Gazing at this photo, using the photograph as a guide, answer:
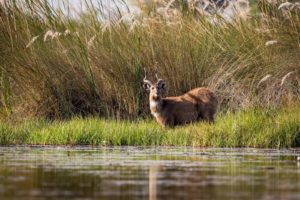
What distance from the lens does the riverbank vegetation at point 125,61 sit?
1659cm

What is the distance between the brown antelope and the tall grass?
531 millimetres

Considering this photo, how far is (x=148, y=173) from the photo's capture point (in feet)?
31.4

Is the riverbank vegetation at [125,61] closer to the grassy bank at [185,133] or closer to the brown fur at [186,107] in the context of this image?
the brown fur at [186,107]

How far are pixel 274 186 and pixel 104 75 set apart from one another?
8.94 meters

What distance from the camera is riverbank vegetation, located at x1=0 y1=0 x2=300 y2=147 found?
1659 cm

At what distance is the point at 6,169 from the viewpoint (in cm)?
998

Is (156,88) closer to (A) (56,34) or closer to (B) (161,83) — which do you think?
(B) (161,83)

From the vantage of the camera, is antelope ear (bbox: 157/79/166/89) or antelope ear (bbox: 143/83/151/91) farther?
antelope ear (bbox: 143/83/151/91)

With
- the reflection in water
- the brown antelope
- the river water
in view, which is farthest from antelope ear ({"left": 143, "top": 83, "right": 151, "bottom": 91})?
the reflection in water

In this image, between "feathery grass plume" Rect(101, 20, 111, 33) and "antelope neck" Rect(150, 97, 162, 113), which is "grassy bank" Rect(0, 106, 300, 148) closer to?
"antelope neck" Rect(150, 97, 162, 113)

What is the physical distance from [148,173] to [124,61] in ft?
25.1

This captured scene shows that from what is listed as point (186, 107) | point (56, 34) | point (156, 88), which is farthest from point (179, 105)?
point (56, 34)

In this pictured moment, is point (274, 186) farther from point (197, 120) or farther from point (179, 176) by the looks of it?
point (197, 120)

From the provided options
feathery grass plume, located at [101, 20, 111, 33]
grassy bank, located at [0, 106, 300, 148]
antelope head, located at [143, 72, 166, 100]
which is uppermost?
feathery grass plume, located at [101, 20, 111, 33]
